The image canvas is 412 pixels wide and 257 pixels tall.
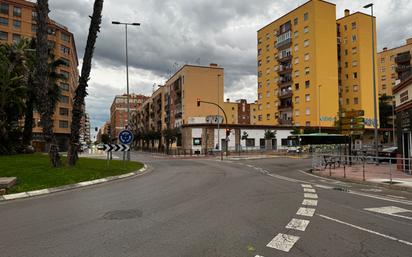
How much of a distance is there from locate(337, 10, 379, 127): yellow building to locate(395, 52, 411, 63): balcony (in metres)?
14.4

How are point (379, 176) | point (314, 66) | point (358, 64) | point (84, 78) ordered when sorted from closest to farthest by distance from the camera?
point (379, 176) < point (84, 78) < point (314, 66) < point (358, 64)

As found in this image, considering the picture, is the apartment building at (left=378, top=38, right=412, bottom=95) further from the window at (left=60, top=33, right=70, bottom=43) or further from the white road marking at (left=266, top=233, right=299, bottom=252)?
the white road marking at (left=266, top=233, right=299, bottom=252)

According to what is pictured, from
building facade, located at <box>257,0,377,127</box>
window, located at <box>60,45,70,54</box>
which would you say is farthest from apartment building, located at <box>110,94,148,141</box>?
building facade, located at <box>257,0,377,127</box>

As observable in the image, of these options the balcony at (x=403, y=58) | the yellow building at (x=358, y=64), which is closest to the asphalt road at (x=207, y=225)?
the yellow building at (x=358, y=64)

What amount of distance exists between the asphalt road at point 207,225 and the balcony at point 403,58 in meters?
82.0

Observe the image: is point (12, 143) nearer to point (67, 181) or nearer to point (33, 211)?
point (67, 181)

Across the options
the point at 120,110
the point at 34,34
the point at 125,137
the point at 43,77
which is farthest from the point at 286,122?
the point at 120,110

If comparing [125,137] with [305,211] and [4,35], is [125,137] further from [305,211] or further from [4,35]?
[4,35]

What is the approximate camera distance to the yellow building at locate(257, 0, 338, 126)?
6316 centimetres

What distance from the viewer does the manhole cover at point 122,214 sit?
703 centimetres

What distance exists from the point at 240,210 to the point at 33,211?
515cm

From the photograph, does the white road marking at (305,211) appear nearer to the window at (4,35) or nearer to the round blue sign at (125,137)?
the round blue sign at (125,137)

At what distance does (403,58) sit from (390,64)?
916 centimetres

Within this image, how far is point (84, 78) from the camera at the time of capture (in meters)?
17.2
